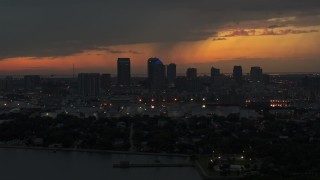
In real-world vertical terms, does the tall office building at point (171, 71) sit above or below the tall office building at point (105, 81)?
above

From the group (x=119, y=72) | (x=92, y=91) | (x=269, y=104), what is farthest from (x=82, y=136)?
(x=119, y=72)

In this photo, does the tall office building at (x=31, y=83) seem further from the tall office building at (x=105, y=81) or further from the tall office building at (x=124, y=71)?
the tall office building at (x=124, y=71)

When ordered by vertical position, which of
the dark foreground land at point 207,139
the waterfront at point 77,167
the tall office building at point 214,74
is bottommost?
the waterfront at point 77,167

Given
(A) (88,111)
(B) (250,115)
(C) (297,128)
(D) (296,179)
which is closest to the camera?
(D) (296,179)

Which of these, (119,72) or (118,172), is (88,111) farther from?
(119,72)

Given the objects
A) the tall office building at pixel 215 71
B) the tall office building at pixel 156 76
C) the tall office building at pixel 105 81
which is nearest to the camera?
the tall office building at pixel 156 76

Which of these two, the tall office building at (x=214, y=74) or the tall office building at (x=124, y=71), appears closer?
the tall office building at (x=124, y=71)

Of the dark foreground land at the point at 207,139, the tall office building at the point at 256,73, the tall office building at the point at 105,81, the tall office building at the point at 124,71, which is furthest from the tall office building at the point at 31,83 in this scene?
the dark foreground land at the point at 207,139
